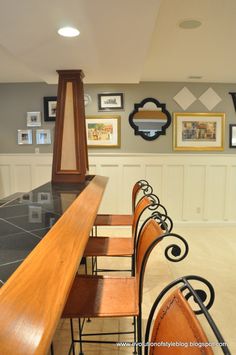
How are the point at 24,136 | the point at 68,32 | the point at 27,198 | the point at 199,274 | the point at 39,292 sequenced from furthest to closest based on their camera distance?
the point at 24,136 < the point at 199,274 < the point at 27,198 < the point at 68,32 < the point at 39,292

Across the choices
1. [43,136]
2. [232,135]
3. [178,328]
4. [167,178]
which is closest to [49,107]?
[43,136]

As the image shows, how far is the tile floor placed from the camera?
194 cm

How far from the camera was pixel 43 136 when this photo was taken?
174 inches

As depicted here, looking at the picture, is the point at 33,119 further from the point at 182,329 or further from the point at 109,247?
the point at 182,329

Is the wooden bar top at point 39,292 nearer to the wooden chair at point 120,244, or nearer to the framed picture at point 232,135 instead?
the wooden chair at point 120,244

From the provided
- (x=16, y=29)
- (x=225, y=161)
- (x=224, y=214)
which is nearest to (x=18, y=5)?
(x=16, y=29)

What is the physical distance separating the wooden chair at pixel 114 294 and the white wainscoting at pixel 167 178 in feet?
9.74

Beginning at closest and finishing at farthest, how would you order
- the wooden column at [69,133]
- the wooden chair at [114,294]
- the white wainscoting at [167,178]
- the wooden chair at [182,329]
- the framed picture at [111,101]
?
the wooden chair at [182,329] < the wooden chair at [114,294] < the wooden column at [69,133] < the framed picture at [111,101] < the white wainscoting at [167,178]

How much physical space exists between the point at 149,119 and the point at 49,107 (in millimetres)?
1553

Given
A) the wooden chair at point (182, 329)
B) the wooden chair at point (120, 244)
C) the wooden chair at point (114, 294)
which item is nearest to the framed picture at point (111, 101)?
the wooden chair at point (120, 244)

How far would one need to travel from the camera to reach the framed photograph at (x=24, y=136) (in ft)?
14.5

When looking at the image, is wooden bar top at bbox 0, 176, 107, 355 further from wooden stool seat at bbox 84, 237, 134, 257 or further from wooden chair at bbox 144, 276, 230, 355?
wooden stool seat at bbox 84, 237, 134, 257

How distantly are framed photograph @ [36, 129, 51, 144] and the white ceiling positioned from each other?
3.48 ft

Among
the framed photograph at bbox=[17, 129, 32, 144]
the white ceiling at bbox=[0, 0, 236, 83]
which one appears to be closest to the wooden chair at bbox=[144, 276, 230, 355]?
the white ceiling at bbox=[0, 0, 236, 83]
